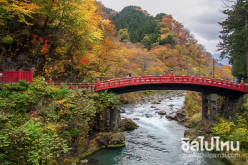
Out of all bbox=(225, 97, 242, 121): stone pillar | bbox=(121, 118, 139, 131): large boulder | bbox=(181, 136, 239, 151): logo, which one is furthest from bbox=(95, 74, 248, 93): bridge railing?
bbox=(121, 118, 139, 131): large boulder

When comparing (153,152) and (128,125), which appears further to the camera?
(128,125)

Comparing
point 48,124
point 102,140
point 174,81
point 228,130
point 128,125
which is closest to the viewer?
point 48,124

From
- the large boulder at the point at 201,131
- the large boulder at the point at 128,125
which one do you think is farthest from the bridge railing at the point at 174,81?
the large boulder at the point at 128,125

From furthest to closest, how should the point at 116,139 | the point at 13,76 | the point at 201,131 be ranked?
the point at 201,131
the point at 116,139
the point at 13,76

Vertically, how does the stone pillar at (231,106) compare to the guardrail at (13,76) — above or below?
below

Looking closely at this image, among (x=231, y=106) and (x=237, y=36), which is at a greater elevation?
(x=237, y=36)

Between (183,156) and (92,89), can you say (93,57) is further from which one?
(183,156)

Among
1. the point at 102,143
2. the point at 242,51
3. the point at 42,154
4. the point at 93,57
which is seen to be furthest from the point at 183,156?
the point at 242,51

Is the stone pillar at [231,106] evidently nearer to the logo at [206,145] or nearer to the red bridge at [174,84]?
the red bridge at [174,84]

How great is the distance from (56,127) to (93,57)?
12789 mm

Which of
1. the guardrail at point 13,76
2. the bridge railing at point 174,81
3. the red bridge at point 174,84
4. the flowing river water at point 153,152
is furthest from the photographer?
the bridge railing at point 174,81

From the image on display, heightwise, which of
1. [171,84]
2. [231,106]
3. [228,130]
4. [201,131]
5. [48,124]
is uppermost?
[171,84]

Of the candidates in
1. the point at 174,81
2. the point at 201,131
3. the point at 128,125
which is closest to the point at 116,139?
the point at 128,125

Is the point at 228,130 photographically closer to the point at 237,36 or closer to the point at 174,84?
the point at 174,84
